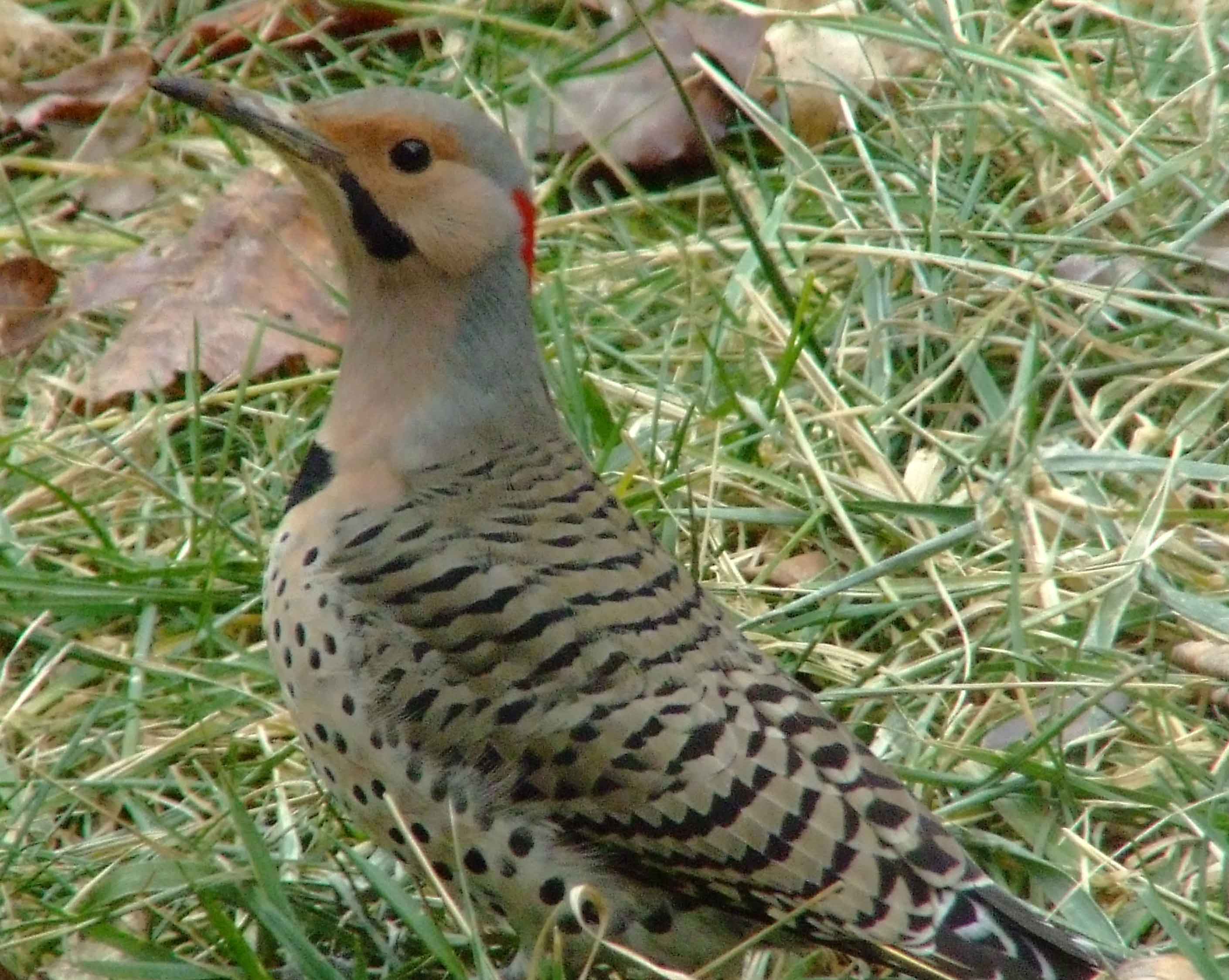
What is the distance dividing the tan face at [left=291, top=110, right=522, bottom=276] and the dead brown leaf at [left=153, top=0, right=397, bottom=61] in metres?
2.13

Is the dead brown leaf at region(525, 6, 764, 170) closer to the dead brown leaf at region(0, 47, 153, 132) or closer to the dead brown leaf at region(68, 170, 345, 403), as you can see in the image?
the dead brown leaf at region(68, 170, 345, 403)

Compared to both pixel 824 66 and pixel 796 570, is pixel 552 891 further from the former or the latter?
pixel 824 66

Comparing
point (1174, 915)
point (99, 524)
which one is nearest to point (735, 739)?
point (1174, 915)

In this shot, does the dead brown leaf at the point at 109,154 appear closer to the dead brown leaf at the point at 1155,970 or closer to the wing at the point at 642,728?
the wing at the point at 642,728

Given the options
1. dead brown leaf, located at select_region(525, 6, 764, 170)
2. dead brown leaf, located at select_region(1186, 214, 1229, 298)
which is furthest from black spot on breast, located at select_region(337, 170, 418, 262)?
dead brown leaf, located at select_region(1186, 214, 1229, 298)

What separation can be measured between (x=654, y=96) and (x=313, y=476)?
1.95 metres

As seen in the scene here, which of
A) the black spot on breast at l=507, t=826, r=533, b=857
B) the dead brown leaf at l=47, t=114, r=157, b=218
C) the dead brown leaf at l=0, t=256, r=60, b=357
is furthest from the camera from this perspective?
the dead brown leaf at l=47, t=114, r=157, b=218

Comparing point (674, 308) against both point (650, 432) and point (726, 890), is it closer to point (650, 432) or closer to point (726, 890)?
point (650, 432)

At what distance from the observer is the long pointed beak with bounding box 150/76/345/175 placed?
3023 mm

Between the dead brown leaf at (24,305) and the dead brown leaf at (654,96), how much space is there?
1.18 metres

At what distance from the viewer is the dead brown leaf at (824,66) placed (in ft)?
15.5

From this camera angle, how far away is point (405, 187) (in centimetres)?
304

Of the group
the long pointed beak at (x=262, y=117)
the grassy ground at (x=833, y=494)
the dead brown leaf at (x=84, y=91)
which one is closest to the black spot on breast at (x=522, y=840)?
the grassy ground at (x=833, y=494)

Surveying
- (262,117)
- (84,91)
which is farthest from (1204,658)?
(84,91)
